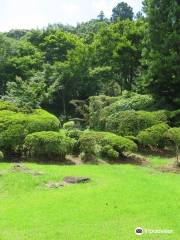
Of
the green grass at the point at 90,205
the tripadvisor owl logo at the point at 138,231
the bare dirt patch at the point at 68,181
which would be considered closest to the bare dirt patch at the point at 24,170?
the green grass at the point at 90,205

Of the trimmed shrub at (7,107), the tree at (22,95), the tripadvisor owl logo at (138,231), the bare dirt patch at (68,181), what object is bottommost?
the tripadvisor owl logo at (138,231)

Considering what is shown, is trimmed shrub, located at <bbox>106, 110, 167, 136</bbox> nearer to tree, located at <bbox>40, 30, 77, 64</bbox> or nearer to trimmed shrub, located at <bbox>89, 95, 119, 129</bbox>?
trimmed shrub, located at <bbox>89, 95, 119, 129</bbox>

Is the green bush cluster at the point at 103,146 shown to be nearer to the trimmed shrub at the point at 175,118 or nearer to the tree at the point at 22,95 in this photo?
the trimmed shrub at the point at 175,118

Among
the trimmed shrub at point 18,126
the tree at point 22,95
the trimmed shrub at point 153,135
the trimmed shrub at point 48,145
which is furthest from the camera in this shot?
the tree at point 22,95

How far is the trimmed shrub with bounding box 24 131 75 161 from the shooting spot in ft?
52.3

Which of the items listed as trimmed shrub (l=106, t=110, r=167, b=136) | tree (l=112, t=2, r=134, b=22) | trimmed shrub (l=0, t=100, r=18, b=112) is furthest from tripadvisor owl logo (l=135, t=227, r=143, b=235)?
tree (l=112, t=2, r=134, b=22)

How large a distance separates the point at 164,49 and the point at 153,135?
648 cm

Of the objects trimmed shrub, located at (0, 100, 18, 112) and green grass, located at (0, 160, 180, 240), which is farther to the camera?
trimmed shrub, located at (0, 100, 18, 112)

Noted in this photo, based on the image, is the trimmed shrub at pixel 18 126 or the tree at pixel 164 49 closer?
the trimmed shrub at pixel 18 126

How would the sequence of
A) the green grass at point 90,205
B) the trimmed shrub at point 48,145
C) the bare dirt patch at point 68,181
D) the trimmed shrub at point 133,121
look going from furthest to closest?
the trimmed shrub at point 133,121 < the trimmed shrub at point 48,145 < the bare dirt patch at point 68,181 < the green grass at point 90,205

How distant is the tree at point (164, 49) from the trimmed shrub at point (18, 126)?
7.20 metres

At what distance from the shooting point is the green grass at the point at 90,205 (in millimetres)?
8523

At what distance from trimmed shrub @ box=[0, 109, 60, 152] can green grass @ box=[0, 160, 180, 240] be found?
2.21m

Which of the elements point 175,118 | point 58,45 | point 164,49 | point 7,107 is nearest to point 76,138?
point 7,107
